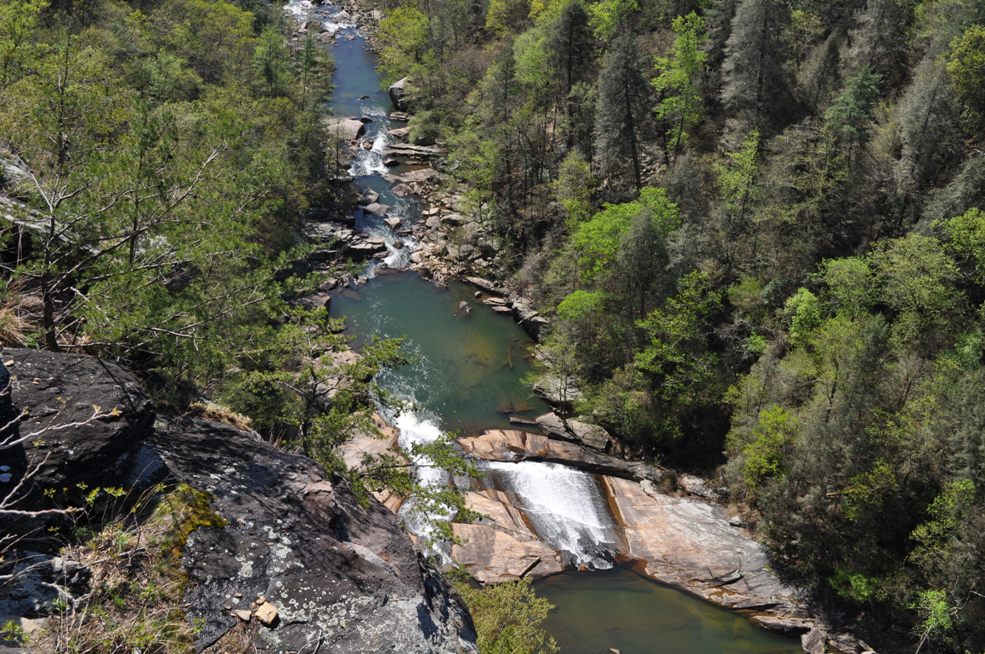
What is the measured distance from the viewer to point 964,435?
2352 centimetres

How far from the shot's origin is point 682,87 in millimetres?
46312

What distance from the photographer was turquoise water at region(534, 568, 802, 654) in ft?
80.6

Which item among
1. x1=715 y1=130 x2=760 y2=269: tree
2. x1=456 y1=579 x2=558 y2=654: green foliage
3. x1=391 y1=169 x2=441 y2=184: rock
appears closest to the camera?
x1=456 y1=579 x2=558 y2=654: green foliage

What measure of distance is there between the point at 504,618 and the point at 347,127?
185ft

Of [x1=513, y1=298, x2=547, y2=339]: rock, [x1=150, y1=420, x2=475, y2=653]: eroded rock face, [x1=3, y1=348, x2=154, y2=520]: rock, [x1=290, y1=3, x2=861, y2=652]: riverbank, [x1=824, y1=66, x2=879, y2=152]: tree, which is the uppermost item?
[x1=824, y1=66, x2=879, y2=152]: tree

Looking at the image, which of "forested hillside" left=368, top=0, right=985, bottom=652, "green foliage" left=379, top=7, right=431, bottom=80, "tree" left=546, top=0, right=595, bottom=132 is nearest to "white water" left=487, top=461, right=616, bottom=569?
"forested hillside" left=368, top=0, right=985, bottom=652

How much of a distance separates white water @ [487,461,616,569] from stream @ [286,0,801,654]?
0.05 m

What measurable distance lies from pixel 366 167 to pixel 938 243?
47368 mm

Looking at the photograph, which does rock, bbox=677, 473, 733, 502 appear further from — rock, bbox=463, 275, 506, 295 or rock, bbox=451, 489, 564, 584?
rock, bbox=463, 275, 506, 295

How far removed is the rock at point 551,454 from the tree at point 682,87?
970 inches

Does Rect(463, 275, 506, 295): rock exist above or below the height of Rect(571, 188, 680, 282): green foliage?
below

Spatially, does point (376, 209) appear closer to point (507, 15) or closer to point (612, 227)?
point (612, 227)

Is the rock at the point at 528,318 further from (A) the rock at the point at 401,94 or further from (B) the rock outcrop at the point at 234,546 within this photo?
(A) the rock at the point at 401,94

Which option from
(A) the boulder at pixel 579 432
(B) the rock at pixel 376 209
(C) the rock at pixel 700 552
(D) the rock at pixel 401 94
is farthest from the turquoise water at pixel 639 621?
(D) the rock at pixel 401 94
